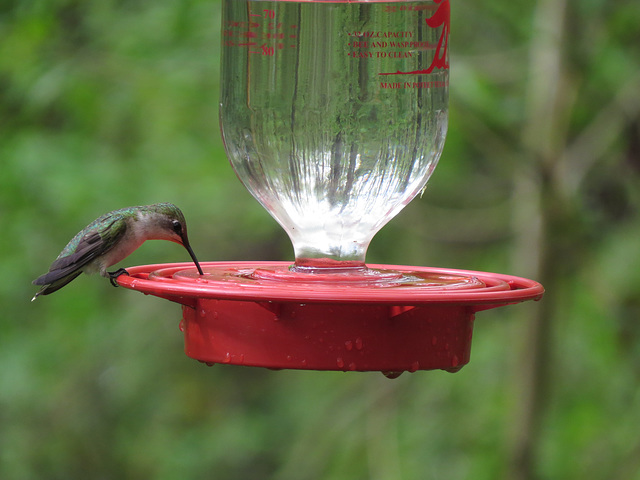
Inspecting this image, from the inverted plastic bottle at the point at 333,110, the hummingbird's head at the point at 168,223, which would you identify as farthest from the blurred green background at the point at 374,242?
the inverted plastic bottle at the point at 333,110

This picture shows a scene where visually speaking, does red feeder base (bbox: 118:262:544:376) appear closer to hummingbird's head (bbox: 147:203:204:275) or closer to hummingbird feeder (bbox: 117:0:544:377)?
hummingbird feeder (bbox: 117:0:544:377)

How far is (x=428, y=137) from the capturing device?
7.72 ft

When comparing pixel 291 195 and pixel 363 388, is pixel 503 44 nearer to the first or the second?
pixel 363 388

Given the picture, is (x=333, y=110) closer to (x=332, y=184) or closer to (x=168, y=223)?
(x=332, y=184)

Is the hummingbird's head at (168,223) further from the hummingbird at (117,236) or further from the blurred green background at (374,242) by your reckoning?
the blurred green background at (374,242)

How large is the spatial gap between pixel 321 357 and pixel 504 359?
3.61 metres

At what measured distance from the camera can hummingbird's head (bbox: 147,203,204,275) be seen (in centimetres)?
272

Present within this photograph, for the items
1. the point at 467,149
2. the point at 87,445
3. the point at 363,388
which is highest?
the point at 467,149

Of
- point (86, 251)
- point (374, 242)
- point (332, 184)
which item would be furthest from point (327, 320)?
point (374, 242)

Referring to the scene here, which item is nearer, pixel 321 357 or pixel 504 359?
pixel 321 357

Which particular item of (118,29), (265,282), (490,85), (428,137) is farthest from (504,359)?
(265,282)

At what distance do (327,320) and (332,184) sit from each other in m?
0.55

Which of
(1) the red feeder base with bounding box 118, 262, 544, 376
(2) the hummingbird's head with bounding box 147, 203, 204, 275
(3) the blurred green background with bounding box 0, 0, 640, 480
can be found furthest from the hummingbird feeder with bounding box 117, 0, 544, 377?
(3) the blurred green background with bounding box 0, 0, 640, 480

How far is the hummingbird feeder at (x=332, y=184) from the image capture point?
1.86 metres
